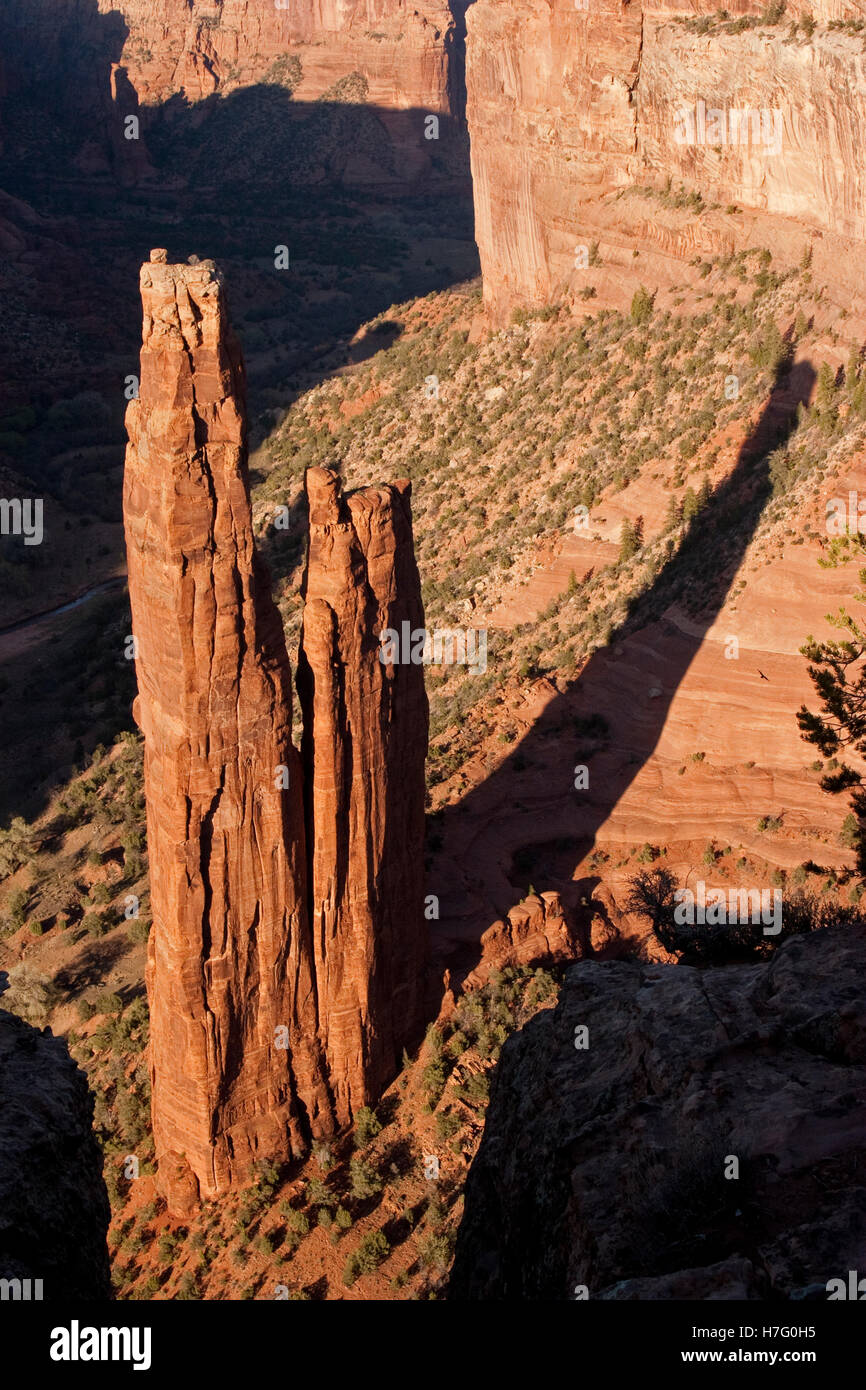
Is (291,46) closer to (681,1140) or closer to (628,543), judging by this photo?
(628,543)

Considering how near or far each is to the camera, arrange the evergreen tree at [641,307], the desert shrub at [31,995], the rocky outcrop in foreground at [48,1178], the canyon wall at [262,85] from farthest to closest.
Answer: the canyon wall at [262,85], the evergreen tree at [641,307], the desert shrub at [31,995], the rocky outcrop in foreground at [48,1178]

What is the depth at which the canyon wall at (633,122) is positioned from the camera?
42625mm

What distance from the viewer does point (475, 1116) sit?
24375 mm

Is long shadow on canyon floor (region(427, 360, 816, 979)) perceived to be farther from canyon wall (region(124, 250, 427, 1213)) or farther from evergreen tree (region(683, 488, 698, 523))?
canyon wall (region(124, 250, 427, 1213))

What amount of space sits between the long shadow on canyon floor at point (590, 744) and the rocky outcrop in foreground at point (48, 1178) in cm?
1288

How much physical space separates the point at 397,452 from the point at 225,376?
39859mm

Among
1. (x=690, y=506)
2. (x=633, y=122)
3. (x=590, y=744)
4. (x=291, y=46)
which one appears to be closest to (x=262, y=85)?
(x=291, y=46)

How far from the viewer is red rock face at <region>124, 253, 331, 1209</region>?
18859 mm

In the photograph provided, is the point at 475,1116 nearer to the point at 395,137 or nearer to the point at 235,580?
the point at 235,580

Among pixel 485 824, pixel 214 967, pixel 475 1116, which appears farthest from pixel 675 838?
pixel 214 967

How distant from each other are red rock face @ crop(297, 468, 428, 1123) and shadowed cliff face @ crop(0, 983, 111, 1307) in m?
7.65

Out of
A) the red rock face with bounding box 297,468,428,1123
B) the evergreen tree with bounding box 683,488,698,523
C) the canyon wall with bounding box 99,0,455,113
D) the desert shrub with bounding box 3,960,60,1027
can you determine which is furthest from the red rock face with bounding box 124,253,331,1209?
the canyon wall with bounding box 99,0,455,113

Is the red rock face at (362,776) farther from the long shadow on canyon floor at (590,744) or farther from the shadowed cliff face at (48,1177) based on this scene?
the shadowed cliff face at (48,1177)

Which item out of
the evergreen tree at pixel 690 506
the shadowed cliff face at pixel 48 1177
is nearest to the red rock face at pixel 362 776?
the shadowed cliff face at pixel 48 1177
